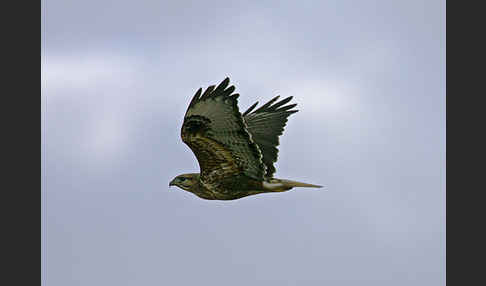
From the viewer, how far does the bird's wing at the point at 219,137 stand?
476 inches

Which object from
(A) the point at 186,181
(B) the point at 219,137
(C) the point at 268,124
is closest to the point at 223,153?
(B) the point at 219,137

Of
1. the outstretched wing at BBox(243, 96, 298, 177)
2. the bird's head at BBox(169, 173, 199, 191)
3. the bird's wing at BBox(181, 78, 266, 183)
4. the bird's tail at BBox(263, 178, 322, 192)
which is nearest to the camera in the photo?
the bird's wing at BBox(181, 78, 266, 183)

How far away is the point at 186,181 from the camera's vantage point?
13.3 metres

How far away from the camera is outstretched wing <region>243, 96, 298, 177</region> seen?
1408 cm

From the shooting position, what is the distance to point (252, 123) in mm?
14641

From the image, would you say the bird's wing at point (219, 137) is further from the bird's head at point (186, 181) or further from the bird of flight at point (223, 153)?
the bird's head at point (186, 181)

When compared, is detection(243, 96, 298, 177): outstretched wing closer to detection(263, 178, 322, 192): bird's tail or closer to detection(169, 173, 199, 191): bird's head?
detection(263, 178, 322, 192): bird's tail

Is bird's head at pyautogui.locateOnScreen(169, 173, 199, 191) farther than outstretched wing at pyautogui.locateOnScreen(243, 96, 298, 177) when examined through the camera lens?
No

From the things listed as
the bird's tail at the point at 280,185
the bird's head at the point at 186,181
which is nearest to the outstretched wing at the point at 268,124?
the bird's tail at the point at 280,185

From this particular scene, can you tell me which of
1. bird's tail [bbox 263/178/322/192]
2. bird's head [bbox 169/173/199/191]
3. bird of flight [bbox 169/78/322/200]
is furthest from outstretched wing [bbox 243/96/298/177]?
bird's head [bbox 169/173/199/191]

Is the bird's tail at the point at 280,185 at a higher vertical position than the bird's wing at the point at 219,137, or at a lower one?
lower

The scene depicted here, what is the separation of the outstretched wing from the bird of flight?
10 centimetres

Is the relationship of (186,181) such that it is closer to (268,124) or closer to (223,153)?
(223,153)

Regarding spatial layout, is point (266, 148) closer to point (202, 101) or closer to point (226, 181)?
point (226, 181)
